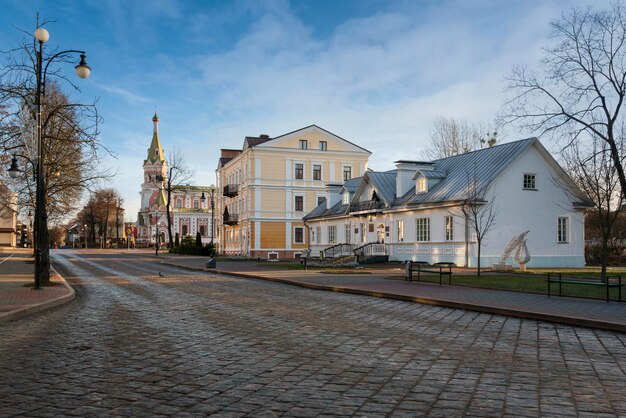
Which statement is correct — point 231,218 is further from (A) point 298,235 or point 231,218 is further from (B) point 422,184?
(B) point 422,184

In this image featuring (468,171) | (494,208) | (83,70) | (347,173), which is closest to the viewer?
(83,70)

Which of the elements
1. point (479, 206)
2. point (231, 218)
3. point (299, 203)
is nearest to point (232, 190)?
point (231, 218)

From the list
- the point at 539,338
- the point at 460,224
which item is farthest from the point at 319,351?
the point at 460,224

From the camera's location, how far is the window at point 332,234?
49.6m

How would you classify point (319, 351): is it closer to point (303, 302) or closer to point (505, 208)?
point (303, 302)

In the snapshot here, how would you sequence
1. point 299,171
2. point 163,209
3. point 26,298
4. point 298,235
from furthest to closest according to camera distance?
point 163,209 < point 299,171 < point 298,235 < point 26,298

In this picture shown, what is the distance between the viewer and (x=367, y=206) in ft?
139

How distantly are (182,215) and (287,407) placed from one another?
117 meters

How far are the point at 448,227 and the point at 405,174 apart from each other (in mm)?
6951

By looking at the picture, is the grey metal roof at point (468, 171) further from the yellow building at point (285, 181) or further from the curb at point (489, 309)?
the yellow building at point (285, 181)

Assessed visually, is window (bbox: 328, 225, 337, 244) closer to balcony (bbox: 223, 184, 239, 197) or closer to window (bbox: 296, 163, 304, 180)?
window (bbox: 296, 163, 304, 180)

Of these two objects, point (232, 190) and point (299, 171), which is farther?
point (232, 190)

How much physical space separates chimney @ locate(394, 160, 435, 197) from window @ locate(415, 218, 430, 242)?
347 centimetres

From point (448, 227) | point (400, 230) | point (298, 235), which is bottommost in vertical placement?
point (298, 235)
